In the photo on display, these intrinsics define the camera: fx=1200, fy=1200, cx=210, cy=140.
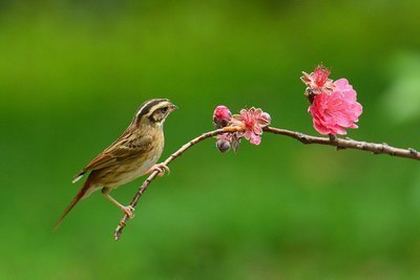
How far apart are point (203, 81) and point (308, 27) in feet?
10.4

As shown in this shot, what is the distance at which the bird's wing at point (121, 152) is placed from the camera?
254cm

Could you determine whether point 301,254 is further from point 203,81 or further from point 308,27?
point 308,27

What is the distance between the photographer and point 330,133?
2.52 meters

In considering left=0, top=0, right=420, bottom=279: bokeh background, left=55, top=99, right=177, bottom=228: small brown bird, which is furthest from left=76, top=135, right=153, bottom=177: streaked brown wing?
left=0, top=0, right=420, bottom=279: bokeh background

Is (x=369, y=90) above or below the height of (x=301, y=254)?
above

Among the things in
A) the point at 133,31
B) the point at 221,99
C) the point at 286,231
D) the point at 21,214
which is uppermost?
the point at 133,31

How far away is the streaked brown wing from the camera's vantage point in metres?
2.53

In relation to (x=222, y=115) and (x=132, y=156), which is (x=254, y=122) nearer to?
(x=222, y=115)

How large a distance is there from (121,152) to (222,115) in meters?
0.23

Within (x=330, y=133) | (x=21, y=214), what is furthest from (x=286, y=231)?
(x=330, y=133)

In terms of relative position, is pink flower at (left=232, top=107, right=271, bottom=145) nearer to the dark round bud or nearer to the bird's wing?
the dark round bud

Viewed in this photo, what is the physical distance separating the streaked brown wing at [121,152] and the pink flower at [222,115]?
16 cm

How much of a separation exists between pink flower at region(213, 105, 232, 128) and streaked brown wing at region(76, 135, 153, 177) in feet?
0.52

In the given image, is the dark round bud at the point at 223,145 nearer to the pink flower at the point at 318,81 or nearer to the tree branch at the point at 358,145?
the tree branch at the point at 358,145
